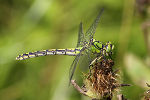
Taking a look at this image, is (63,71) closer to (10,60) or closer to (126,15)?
(10,60)

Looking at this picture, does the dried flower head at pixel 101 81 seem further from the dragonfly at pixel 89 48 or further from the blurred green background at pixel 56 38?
the blurred green background at pixel 56 38

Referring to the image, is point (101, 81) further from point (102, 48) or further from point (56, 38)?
point (56, 38)

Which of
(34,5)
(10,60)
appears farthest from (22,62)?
(34,5)

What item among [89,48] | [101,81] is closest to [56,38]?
[89,48]

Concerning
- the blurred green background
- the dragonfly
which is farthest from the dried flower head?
the blurred green background

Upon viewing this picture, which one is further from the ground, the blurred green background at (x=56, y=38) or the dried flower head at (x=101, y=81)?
the blurred green background at (x=56, y=38)

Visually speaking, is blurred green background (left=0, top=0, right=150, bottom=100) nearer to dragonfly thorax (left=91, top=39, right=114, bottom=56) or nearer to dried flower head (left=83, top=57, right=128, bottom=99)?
dragonfly thorax (left=91, top=39, right=114, bottom=56)

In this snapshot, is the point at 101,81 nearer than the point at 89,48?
Yes

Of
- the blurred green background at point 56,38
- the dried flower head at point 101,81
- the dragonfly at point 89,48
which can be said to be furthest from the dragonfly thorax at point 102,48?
the blurred green background at point 56,38
